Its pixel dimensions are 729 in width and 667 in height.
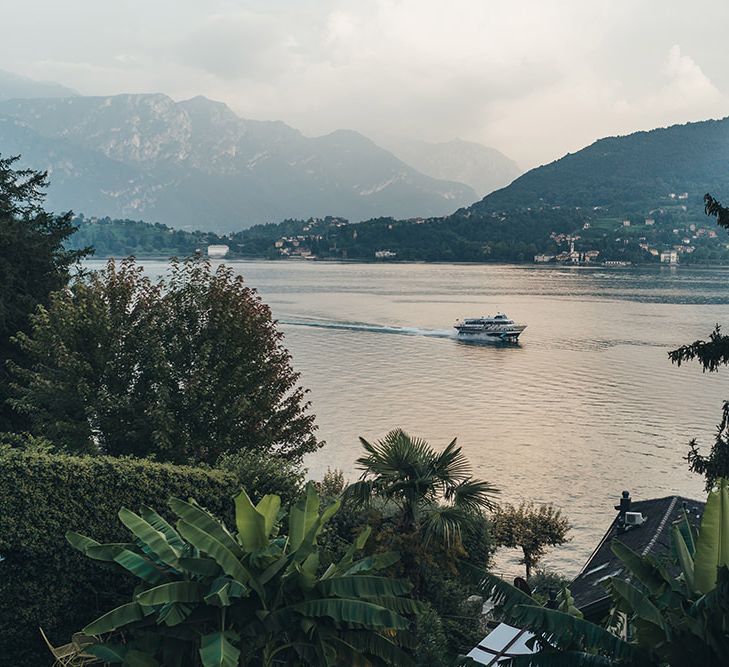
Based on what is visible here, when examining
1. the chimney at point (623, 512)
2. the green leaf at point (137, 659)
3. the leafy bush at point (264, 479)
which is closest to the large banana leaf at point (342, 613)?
the green leaf at point (137, 659)

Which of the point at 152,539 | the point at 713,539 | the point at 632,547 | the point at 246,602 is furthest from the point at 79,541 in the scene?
the point at 632,547

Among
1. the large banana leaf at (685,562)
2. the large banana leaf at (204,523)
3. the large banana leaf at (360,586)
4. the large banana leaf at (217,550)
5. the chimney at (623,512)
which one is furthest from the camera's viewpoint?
the chimney at (623,512)

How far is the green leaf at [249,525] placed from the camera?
1123cm

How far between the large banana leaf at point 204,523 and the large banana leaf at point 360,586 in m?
1.35

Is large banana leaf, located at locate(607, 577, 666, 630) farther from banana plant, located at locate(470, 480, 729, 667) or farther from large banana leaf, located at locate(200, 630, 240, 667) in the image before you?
large banana leaf, located at locate(200, 630, 240, 667)

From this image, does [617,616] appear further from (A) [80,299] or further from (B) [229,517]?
(A) [80,299]

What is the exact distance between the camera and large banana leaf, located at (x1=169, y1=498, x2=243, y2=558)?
1112cm

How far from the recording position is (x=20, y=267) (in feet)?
104

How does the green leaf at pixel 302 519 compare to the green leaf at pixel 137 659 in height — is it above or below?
above

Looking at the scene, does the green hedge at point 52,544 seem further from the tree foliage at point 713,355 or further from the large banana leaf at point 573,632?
the tree foliage at point 713,355

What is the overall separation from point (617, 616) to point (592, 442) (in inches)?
1654

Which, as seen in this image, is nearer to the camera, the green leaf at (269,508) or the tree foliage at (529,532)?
the green leaf at (269,508)

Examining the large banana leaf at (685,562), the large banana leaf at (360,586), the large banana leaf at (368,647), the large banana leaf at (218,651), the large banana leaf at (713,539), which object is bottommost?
the large banana leaf at (368,647)

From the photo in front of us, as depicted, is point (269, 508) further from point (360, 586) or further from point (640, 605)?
point (640, 605)
